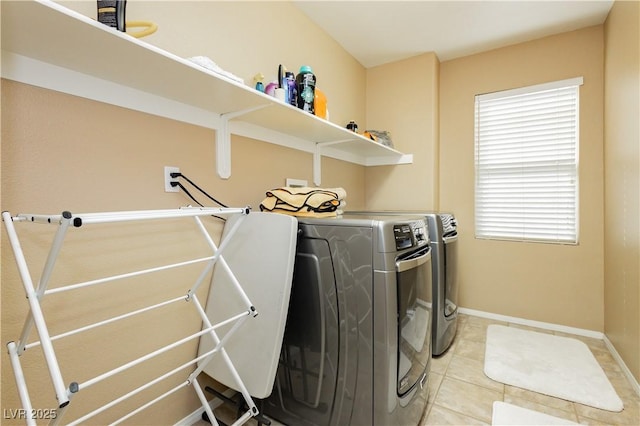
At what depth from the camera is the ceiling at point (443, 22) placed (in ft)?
6.97

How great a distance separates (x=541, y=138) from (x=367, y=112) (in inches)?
63.3

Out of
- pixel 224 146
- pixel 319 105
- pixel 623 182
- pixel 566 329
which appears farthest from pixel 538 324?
pixel 224 146

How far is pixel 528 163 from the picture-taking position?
8.73 feet

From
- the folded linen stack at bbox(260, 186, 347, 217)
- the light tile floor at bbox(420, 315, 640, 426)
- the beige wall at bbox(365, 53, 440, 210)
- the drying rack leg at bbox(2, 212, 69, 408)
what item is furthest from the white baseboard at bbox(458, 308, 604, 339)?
the drying rack leg at bbox(2, 212, 69, 408)

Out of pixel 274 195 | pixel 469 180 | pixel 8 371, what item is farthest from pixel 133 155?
pixel 469 180

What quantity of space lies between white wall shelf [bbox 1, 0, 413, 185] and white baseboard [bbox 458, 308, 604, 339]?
2.41 m

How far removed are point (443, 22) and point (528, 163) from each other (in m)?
1.43

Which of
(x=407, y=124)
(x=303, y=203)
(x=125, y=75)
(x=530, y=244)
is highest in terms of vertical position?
(x=407, y=124)

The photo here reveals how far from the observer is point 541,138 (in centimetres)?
261

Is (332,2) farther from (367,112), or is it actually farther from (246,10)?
(367,112)

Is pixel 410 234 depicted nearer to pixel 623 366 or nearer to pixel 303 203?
pixel 303 203

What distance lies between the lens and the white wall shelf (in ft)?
2.69

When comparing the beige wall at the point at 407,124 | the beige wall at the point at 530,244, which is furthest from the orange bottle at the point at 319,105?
the beige wall at the point at 530,244

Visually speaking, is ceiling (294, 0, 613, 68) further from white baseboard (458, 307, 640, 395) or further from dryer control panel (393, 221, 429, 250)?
white baseboard (458, 307, 640, 395)
